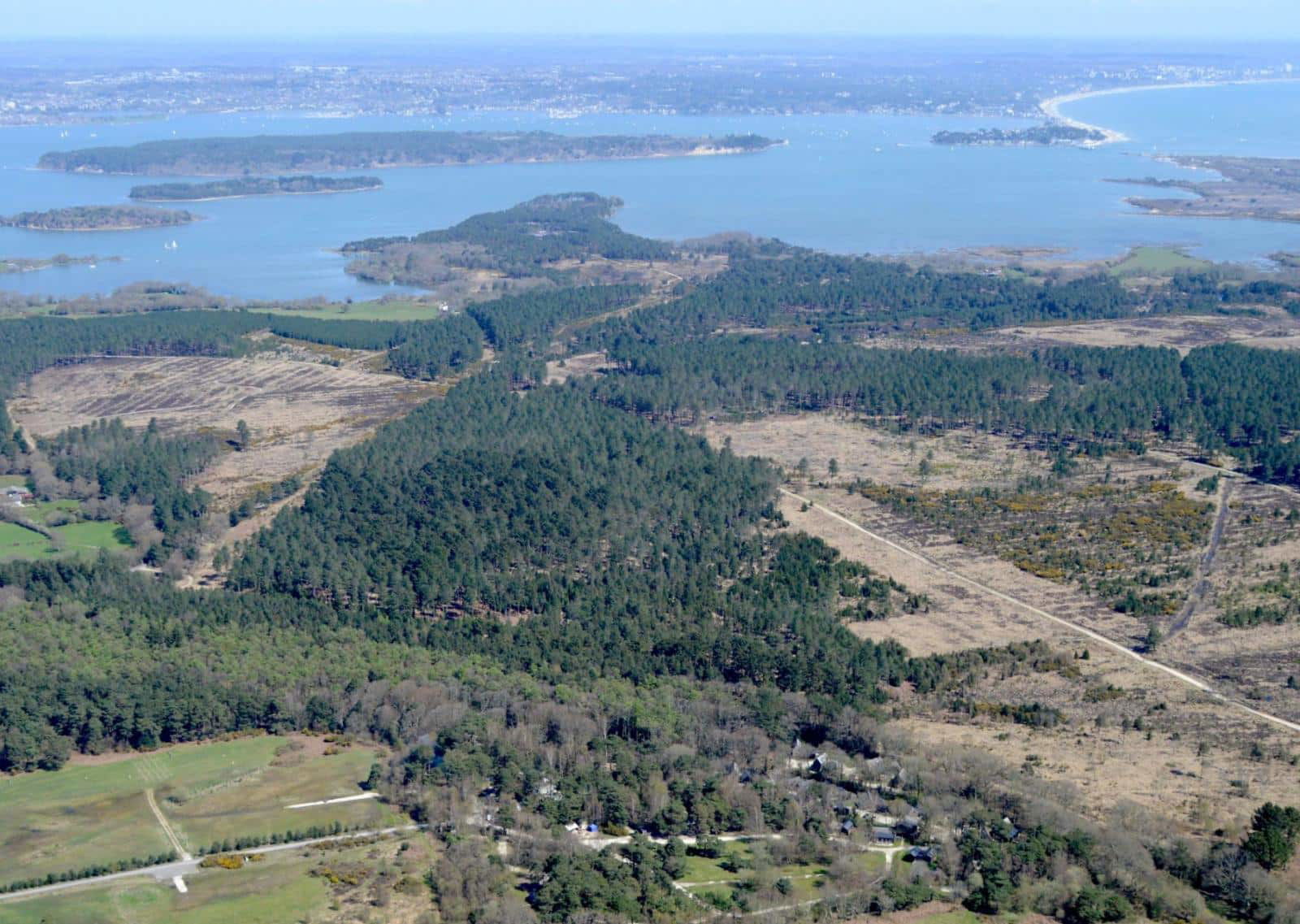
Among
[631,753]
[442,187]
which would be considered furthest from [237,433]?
[442,187]

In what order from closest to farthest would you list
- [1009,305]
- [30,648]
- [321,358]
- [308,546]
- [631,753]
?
[631,753] → [30,648] → [308,546] → [321,358] → [1009,305]

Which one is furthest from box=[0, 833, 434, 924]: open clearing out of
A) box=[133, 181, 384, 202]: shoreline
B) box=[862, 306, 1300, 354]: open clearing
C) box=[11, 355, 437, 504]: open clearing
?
box=[133, 181, 384, 202]: shoreline

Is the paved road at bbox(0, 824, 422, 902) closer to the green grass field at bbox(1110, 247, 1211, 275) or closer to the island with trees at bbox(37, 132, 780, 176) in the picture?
the green grass field at bbox(1110, 247, 1211, 275)

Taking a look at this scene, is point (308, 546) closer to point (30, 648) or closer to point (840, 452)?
point (30, 648)

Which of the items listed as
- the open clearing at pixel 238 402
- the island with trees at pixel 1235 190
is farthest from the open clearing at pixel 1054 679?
the island with trees at pixel 1235 190

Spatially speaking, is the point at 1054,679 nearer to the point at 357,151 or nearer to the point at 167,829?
the point at 167,829
